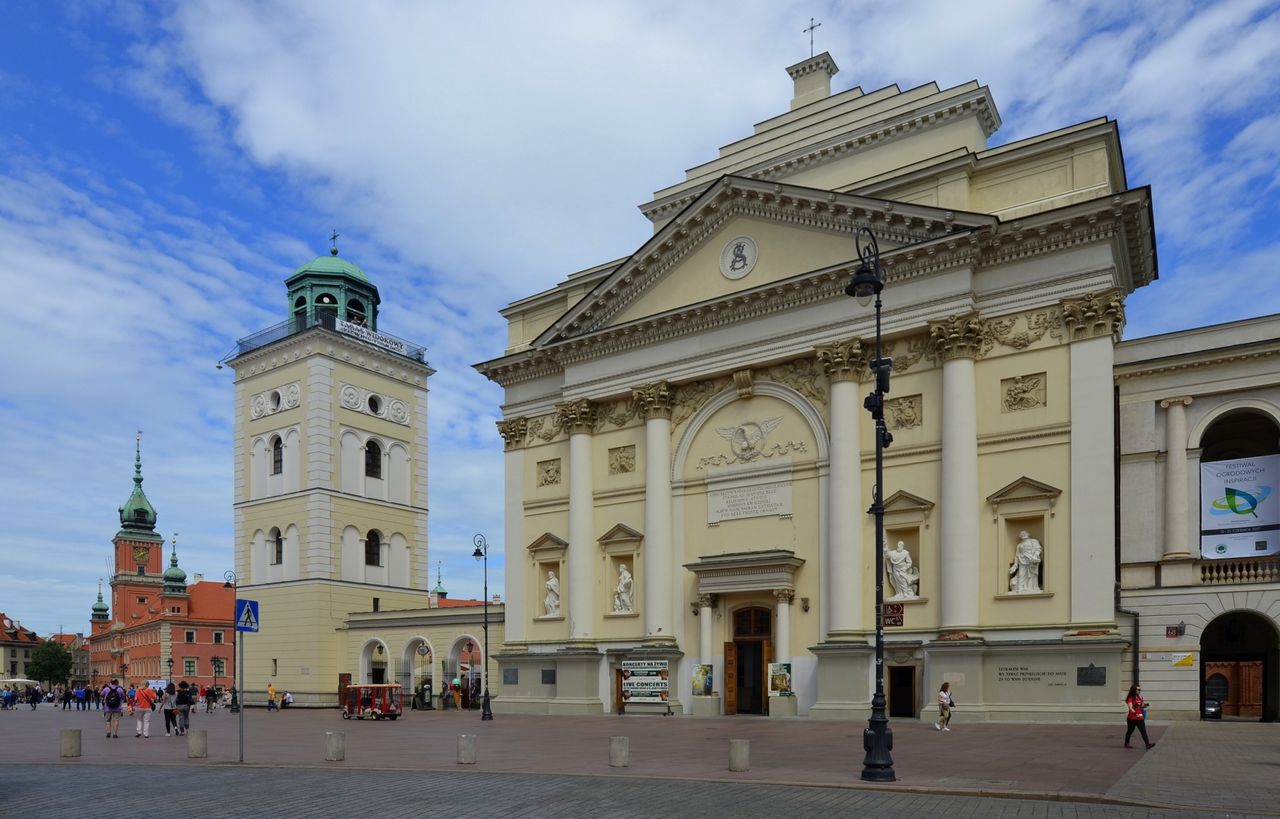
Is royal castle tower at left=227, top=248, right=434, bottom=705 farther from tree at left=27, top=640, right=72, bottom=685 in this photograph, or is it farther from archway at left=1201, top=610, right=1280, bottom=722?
tree at left=27, top=640, right=72, bottom=685

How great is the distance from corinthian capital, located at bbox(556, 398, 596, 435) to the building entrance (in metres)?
9.44

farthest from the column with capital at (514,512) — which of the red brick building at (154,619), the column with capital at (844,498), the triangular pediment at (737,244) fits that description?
the red brick building at (154,619)

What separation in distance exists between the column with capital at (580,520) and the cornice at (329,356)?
2513 cm

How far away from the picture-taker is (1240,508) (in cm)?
3119

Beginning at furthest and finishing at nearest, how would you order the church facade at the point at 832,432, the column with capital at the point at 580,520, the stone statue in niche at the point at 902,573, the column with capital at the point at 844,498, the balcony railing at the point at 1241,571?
the column with capital at the point at 580,520
the column with capital at the point at 844,498
the stone statue in niche at the point at 902,573
the church facade at the point at 832,432
the balcony railing at the point at 1241,571

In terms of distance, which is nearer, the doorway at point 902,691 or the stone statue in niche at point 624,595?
the doorway at point 902,691

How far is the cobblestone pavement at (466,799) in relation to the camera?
45.6 feet

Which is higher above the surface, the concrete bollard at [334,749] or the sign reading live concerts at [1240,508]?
the sign reading live concerts at [1240,508]

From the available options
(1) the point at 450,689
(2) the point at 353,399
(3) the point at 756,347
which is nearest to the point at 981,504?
(3) the point at 756,347

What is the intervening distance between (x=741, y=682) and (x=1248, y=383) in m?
17.7

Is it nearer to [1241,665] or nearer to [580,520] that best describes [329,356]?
[580,520]

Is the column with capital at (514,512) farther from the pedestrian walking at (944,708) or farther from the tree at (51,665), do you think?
the tree at (51,665)

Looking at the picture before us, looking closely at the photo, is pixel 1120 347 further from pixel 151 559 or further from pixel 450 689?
pixel 151 559

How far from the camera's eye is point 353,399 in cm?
6362
